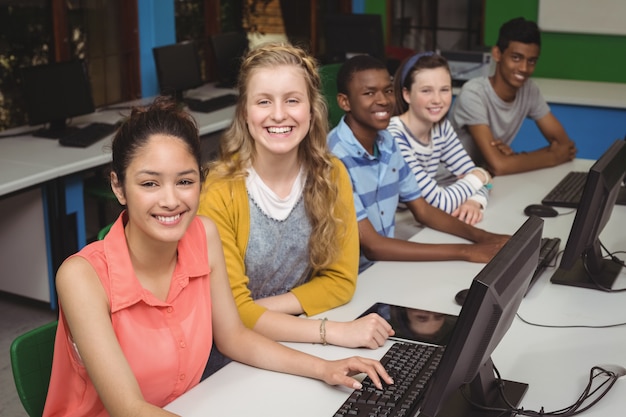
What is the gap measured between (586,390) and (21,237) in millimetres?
2712

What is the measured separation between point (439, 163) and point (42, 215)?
1695 mm

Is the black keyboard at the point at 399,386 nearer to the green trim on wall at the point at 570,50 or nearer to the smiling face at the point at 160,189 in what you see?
the smiling face at the point at 160,189

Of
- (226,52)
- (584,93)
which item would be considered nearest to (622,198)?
(584,93)

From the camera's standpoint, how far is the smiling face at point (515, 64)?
381 centimetres

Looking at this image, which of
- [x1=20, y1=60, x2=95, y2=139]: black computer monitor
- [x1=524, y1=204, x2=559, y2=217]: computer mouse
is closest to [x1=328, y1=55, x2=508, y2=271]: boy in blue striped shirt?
[x1=524, y1=204, x2=559, y2=217]: computer mouse

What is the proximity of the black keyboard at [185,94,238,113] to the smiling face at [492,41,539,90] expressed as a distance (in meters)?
1.53

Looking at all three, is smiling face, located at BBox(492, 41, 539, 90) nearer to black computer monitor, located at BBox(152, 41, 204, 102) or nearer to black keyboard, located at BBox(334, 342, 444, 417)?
black computer monitor, located at BBox(152, 41, 204, 102)

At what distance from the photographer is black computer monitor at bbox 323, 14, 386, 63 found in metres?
5.62

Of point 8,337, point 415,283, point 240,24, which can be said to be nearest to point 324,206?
point 415,283

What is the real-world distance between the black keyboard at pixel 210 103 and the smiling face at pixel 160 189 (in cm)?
299

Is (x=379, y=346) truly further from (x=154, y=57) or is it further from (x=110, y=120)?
(x=154, y=57)

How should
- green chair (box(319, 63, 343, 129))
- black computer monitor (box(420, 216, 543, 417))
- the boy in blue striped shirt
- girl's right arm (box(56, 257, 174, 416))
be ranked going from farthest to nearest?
green chair (box(319, 63, 343, 129))
the boy in blue striped shirt
girl's right arm (box(56, 257, 174, 416))
black computer monitor (box(420, 216, 543, 417))

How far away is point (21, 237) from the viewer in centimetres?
368

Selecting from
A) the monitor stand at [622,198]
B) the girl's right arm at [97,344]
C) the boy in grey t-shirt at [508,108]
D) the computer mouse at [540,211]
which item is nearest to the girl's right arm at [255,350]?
the girl's right arm at [97,344]
